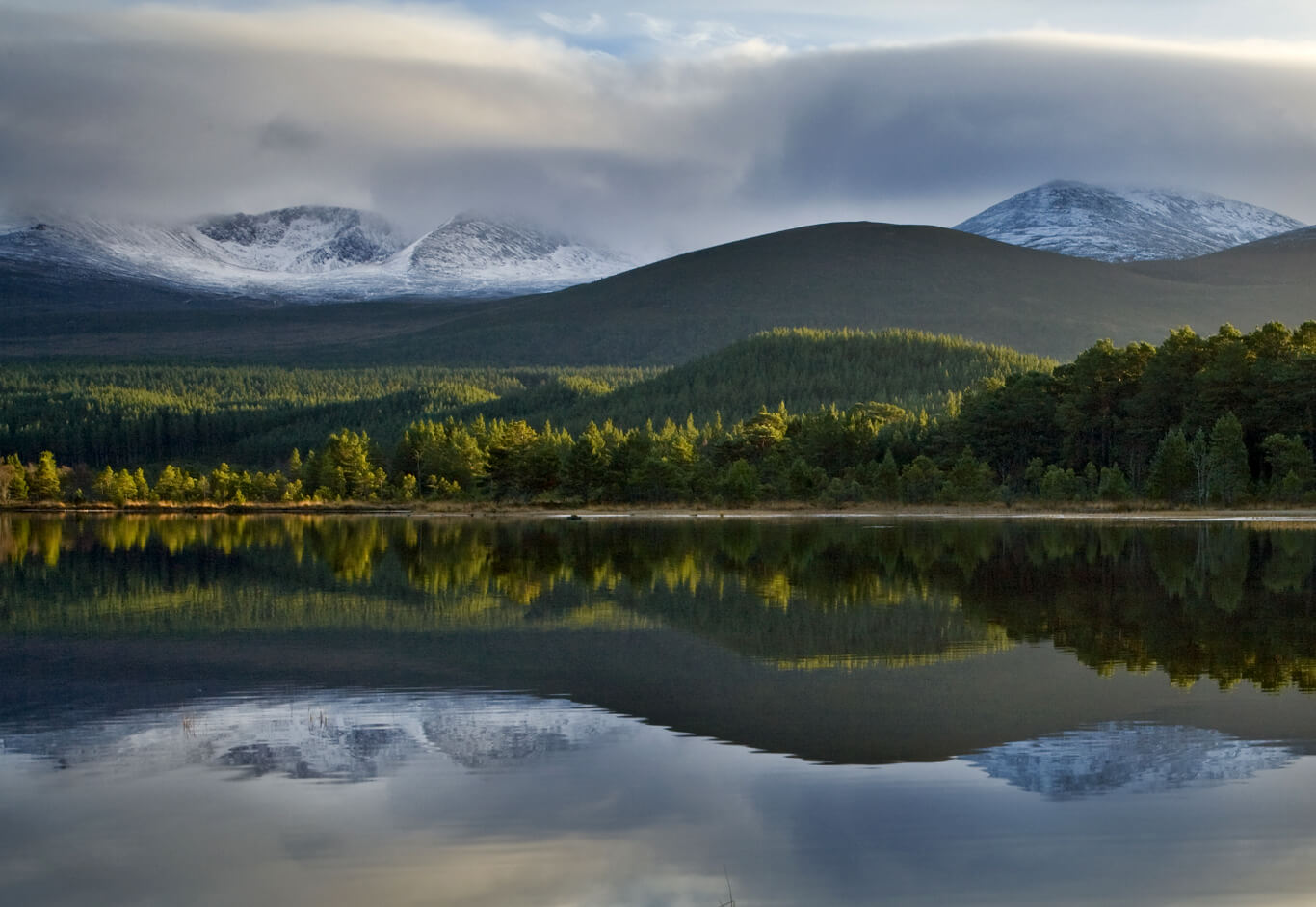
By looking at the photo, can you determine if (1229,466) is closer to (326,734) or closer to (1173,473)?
(1173,473)

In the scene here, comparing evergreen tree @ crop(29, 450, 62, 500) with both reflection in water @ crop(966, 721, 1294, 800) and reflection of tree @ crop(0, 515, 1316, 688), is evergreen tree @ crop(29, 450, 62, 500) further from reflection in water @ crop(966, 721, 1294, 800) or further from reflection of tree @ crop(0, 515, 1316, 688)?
reflection in water @ crop(966, 721, 1294, 800)

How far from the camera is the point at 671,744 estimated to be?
17203mm

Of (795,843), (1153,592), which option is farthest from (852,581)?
(795,843)

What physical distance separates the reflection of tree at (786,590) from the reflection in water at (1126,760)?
4.33 m

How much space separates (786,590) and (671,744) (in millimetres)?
18344

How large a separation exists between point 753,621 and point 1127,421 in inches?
2651

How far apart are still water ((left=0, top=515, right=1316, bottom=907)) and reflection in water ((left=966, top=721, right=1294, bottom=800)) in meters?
0.06

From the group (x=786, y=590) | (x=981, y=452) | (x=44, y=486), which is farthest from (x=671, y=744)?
(x=44, y=486)

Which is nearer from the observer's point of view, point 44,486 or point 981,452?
point 981,452

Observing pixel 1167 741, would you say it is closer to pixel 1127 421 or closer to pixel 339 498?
pixel 1127 421

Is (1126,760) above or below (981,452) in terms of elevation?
below

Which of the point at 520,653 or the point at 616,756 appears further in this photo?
the point at 520,653

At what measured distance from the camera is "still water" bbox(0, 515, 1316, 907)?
1240 cm

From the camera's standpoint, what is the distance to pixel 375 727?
61.0 ft
